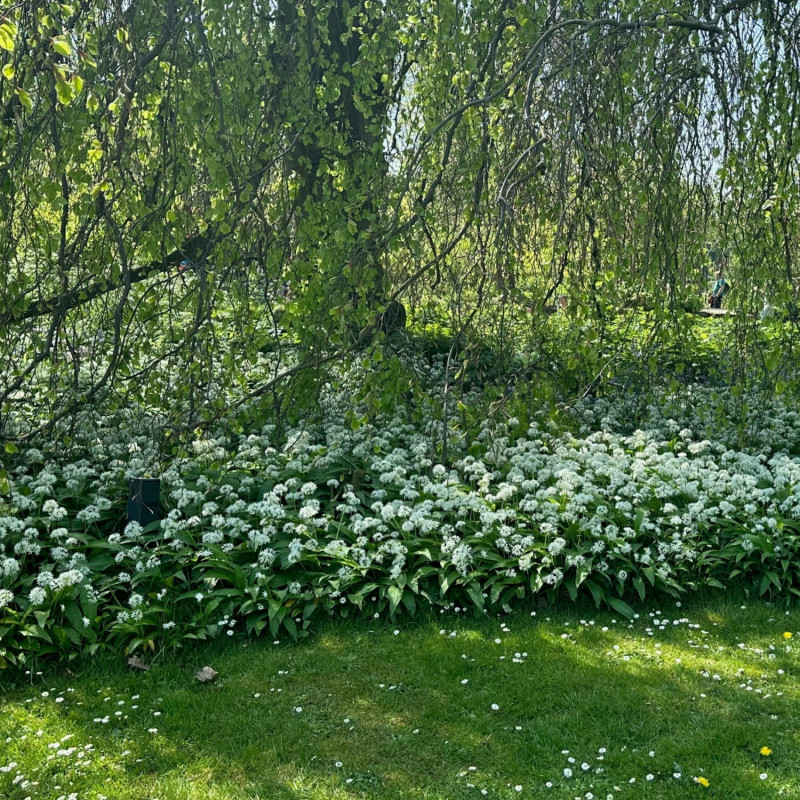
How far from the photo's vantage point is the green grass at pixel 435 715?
3.00 metres

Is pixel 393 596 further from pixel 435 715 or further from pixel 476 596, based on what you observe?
pixel 435 715

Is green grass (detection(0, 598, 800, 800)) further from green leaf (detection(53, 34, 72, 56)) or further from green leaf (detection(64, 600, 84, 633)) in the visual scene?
green leaf (detection(53, 34, 72, 56))

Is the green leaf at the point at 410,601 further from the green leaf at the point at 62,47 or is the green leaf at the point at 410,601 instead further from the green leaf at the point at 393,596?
the green leaf at the point at 62,47

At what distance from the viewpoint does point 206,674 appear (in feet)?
12.2

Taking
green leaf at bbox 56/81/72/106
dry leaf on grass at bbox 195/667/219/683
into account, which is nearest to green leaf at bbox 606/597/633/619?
dry leaf on grass at bbox 195/667/219/683

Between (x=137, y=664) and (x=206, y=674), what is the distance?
0.30 meters

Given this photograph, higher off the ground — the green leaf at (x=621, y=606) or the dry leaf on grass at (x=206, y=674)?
the green leaf at (x=621, y=606)

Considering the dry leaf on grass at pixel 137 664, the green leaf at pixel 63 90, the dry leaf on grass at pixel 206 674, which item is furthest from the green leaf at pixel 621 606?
the green leaf at pixel 63 90

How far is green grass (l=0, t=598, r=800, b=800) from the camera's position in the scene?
3004 mm

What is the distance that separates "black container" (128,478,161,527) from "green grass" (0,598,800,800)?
0.97 meters

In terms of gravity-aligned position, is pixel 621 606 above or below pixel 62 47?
below

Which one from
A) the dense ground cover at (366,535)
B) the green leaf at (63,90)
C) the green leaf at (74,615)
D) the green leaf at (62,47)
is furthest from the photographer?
the dense ground cover at (366,535)

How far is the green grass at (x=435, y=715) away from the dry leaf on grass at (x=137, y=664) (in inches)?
1.5

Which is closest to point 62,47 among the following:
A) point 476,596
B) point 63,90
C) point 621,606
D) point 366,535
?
point 63,90
